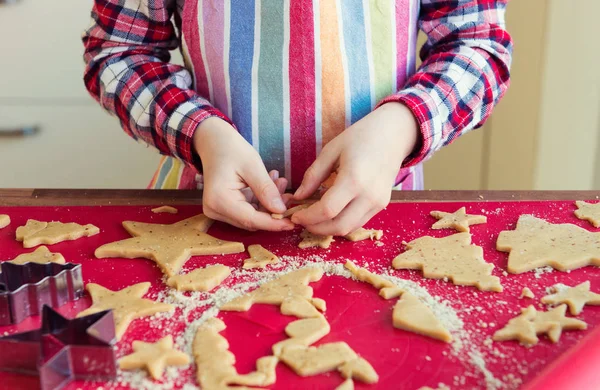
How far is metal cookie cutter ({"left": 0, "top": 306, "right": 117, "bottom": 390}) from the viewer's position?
523 millimetres

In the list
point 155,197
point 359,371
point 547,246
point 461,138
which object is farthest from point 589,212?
point 461,138

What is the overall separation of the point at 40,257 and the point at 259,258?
251 mm

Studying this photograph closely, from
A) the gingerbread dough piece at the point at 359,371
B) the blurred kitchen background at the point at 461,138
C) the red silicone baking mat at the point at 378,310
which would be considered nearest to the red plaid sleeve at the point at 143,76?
the red silicone baking mat at the point at 378,310

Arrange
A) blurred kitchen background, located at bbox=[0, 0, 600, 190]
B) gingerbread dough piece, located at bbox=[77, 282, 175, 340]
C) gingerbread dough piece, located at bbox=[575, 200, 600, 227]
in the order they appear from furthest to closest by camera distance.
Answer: blurred kitchen background, located at bbox=[0, 0, 600, 190], gingerbread dough piece, located at bbox=[575, 200, 600, 227], gingerbread dough piece, located at bbox=[77, 282, 175, 340]

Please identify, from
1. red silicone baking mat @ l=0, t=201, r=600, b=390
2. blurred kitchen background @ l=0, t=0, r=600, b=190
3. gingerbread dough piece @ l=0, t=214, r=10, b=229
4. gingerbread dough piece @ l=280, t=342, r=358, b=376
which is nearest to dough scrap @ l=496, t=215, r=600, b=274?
red silicone baking mat @ l=0, t=201, r=600, b=390

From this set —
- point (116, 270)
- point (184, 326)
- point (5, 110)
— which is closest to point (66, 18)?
point (5, 110)

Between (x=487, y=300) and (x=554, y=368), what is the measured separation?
171 mm

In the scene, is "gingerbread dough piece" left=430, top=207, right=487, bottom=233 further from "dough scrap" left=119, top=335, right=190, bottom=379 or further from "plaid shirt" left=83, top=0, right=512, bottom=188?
"dough scrap" left=119, top=335, right=190, bottom=379

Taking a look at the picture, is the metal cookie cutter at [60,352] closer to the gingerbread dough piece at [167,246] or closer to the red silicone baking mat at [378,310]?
the red silicone baking mat at [378,310]

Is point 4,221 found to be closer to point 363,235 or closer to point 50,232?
point 50,232

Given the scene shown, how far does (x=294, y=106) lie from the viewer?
3.01 feet

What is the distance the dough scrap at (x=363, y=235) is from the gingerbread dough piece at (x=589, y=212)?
27 cm

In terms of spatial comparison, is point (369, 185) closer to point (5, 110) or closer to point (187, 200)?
point (187, 200)

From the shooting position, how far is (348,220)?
2.47 feet
